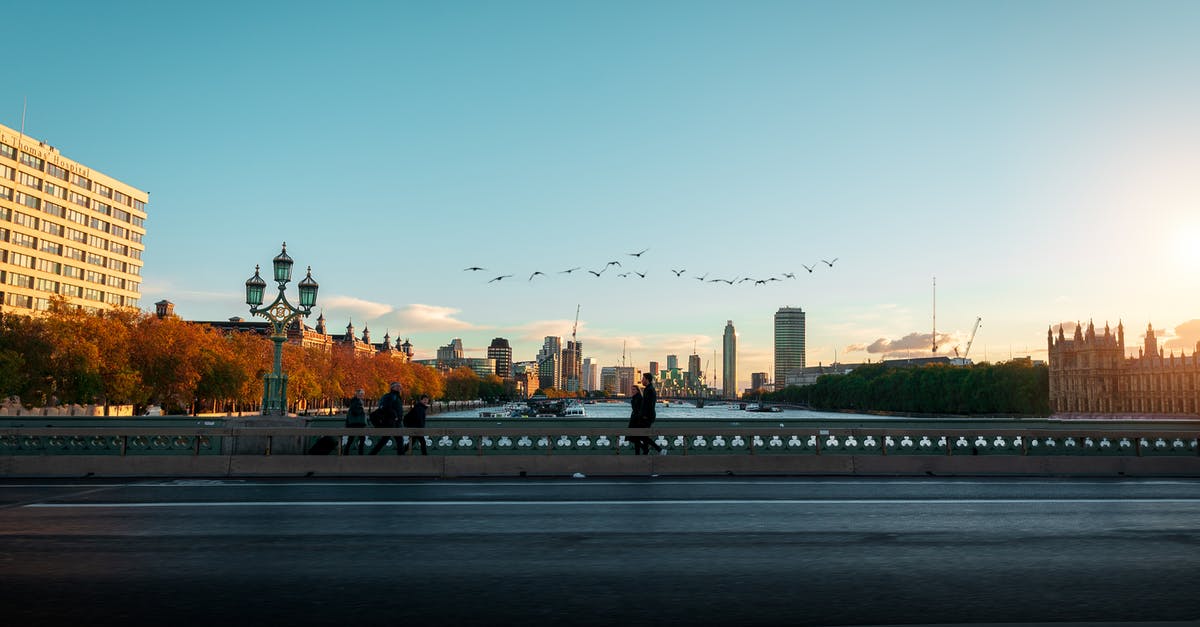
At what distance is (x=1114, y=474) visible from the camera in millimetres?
23031

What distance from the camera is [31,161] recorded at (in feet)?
388

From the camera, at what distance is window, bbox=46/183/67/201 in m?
122

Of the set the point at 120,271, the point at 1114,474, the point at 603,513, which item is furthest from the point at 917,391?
the point at 603,513

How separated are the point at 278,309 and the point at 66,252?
113 m

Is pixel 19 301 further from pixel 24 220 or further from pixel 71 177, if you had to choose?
pixel 71 177

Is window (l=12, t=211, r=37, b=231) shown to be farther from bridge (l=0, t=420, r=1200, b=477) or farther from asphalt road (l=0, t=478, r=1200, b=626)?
asphalt road (l=0, t=478, r=1200, b=626)

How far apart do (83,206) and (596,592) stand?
142904 mm

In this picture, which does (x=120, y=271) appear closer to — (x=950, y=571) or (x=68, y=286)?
(x=68, y=286)

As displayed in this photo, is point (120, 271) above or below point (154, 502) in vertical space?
above

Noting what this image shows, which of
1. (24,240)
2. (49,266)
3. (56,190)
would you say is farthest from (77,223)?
(24,240)

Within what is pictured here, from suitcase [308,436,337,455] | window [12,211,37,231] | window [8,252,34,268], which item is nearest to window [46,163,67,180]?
window [12,211,37,231]

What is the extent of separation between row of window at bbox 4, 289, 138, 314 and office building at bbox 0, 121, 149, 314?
128 mm

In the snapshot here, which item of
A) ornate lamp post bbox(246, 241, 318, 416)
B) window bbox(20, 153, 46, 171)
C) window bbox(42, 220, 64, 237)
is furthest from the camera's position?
window bbox(42, 220, 64, 237)

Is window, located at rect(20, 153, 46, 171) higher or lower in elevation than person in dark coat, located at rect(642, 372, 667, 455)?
higher
